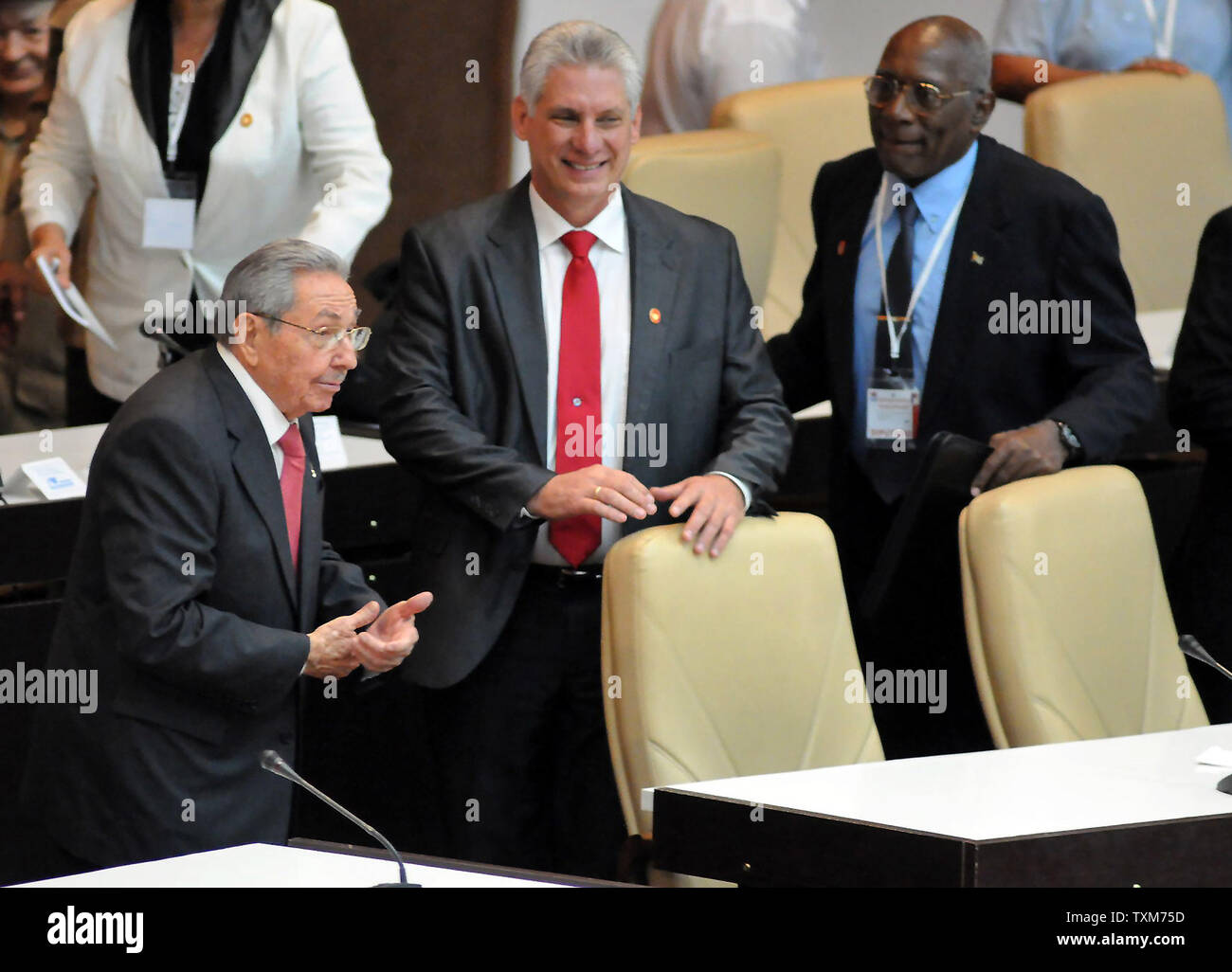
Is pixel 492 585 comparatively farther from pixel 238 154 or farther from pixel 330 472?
pixel 238 154

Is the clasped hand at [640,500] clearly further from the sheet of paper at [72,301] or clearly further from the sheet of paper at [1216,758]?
the sheet of paper at [72,301]

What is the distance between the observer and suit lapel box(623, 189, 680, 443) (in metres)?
3.49

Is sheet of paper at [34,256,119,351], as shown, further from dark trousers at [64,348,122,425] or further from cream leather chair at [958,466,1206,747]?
cream leather chair at [958,466,1206,747]

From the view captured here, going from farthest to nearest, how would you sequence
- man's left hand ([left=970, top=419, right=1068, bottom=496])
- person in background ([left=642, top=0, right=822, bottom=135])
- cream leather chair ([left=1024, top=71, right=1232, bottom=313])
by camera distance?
person in background ([left=642, top=0, right=822, bottom=135]) → cream leather chair ([left=1024, top=71, right=1232, bottom=313]) → man's left hand ([left=970, top=419, right=1068, bottom=496])

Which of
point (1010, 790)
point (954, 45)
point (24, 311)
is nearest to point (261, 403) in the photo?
point (1010, 790)

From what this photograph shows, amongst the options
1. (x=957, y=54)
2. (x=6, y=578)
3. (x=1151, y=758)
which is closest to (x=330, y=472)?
(x=6, y=578)

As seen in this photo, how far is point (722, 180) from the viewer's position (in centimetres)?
499

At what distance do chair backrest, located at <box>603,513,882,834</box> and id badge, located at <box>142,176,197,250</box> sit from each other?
6.06 feet

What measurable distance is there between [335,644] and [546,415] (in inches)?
24.6

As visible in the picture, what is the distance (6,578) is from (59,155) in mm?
1209

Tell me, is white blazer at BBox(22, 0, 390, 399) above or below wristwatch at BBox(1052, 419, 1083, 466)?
above

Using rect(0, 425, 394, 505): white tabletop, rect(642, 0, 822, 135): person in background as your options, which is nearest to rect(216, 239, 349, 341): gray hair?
rect(0, 425, 394, 505): white tabletop

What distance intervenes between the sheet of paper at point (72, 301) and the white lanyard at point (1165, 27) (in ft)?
9.62

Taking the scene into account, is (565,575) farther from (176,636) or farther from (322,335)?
(176,636)
